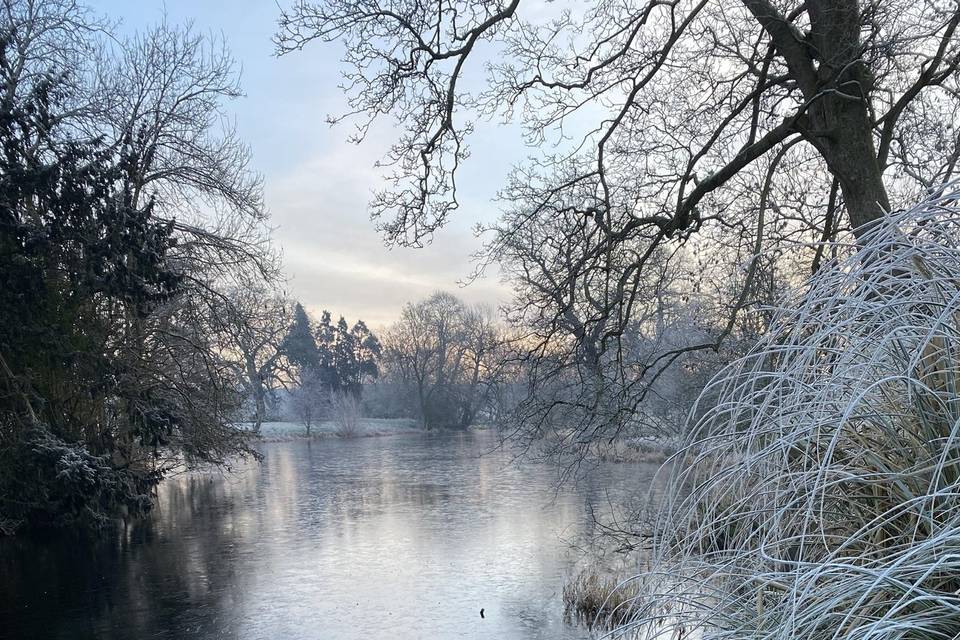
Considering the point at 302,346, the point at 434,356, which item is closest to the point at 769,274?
the point at 434,356

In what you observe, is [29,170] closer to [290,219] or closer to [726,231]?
[726,231]

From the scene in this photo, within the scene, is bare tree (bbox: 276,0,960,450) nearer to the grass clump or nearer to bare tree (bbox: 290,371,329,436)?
the grass clump

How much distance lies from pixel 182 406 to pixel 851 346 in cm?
1258

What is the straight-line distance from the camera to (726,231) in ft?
27.3

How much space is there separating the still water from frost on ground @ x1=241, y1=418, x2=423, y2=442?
1876 cm

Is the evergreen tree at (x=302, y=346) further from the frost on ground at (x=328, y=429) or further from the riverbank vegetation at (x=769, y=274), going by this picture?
the riverbank vegetation at (x=769, y=274)

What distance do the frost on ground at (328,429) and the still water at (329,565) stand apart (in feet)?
61.6

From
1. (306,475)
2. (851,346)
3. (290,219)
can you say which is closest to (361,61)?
(851,346)

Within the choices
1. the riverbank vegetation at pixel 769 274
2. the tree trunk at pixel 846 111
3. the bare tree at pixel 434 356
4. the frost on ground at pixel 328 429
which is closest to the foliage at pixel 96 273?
the riverbank vegetation at pixel 769 274

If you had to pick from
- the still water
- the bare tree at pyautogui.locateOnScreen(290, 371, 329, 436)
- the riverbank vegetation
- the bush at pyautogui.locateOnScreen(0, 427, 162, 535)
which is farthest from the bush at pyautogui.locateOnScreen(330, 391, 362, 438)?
the riverbank vegetation

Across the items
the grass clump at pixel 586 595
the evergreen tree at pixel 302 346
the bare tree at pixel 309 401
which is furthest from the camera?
the evergreen tree at pixel 302 346

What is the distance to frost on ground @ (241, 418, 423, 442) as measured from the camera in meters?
38.0

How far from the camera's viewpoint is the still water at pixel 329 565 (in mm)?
8438

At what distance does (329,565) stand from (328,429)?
3037cm
